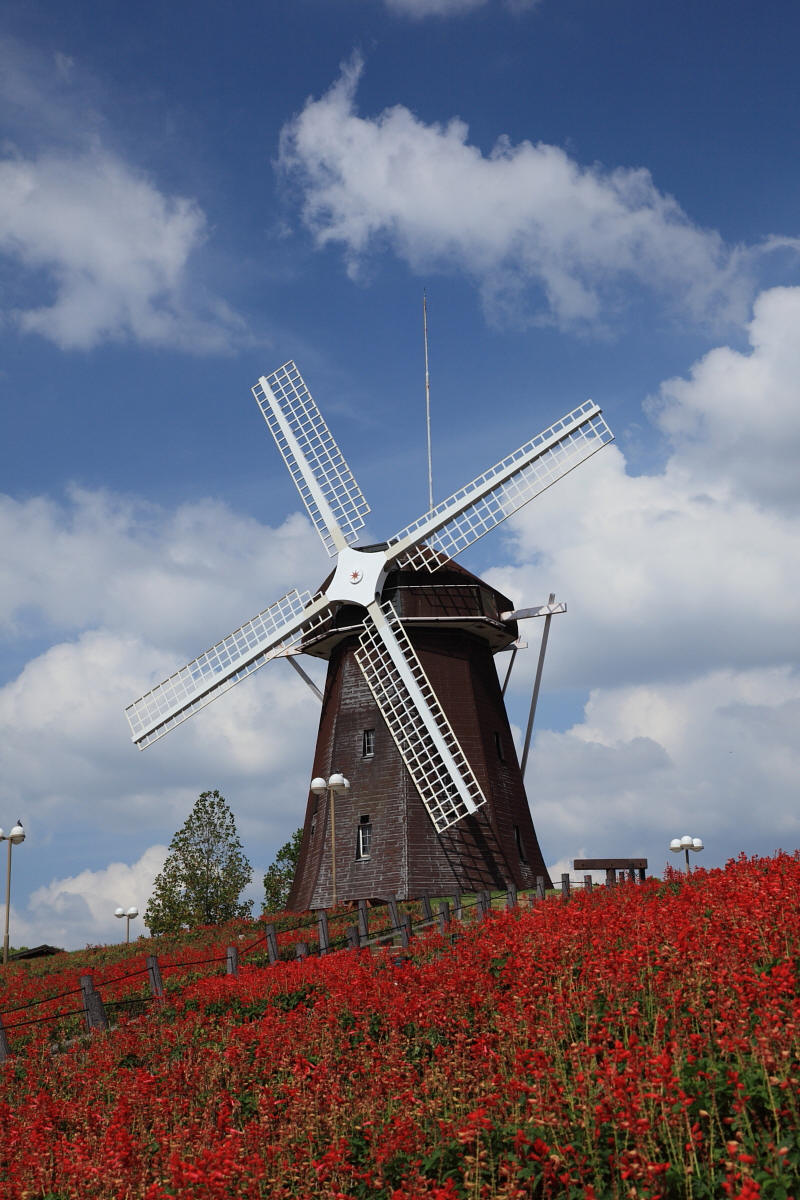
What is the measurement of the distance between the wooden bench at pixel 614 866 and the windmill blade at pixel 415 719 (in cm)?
321

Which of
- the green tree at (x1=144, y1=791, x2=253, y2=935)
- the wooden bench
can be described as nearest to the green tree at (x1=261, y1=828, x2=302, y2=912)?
the green tree at (x1=144, y1=791, x2=253, y2=935)

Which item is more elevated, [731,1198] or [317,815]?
[317,815]

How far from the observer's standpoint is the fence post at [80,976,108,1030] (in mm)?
15523

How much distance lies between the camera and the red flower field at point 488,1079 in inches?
257

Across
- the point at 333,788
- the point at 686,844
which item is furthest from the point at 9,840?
the point at 686,844

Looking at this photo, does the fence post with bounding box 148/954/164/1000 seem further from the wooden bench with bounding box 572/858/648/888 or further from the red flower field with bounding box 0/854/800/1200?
the wooden bench with bounding box 572/858/648/888

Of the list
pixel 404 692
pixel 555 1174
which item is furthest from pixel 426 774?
pixel 555 1174

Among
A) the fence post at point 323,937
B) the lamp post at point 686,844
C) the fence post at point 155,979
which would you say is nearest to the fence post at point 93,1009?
the fence post at point 155,979

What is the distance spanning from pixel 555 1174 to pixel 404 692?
21.7m

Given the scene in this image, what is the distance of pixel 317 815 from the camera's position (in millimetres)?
29312

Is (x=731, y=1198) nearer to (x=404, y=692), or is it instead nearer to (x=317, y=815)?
(x=404, y=692)

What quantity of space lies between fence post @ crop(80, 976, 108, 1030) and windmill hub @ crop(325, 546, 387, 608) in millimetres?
13872

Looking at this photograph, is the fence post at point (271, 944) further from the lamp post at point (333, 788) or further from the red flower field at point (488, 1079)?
the lamp post at point (333, 788)

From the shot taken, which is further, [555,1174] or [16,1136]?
[16,1136]
